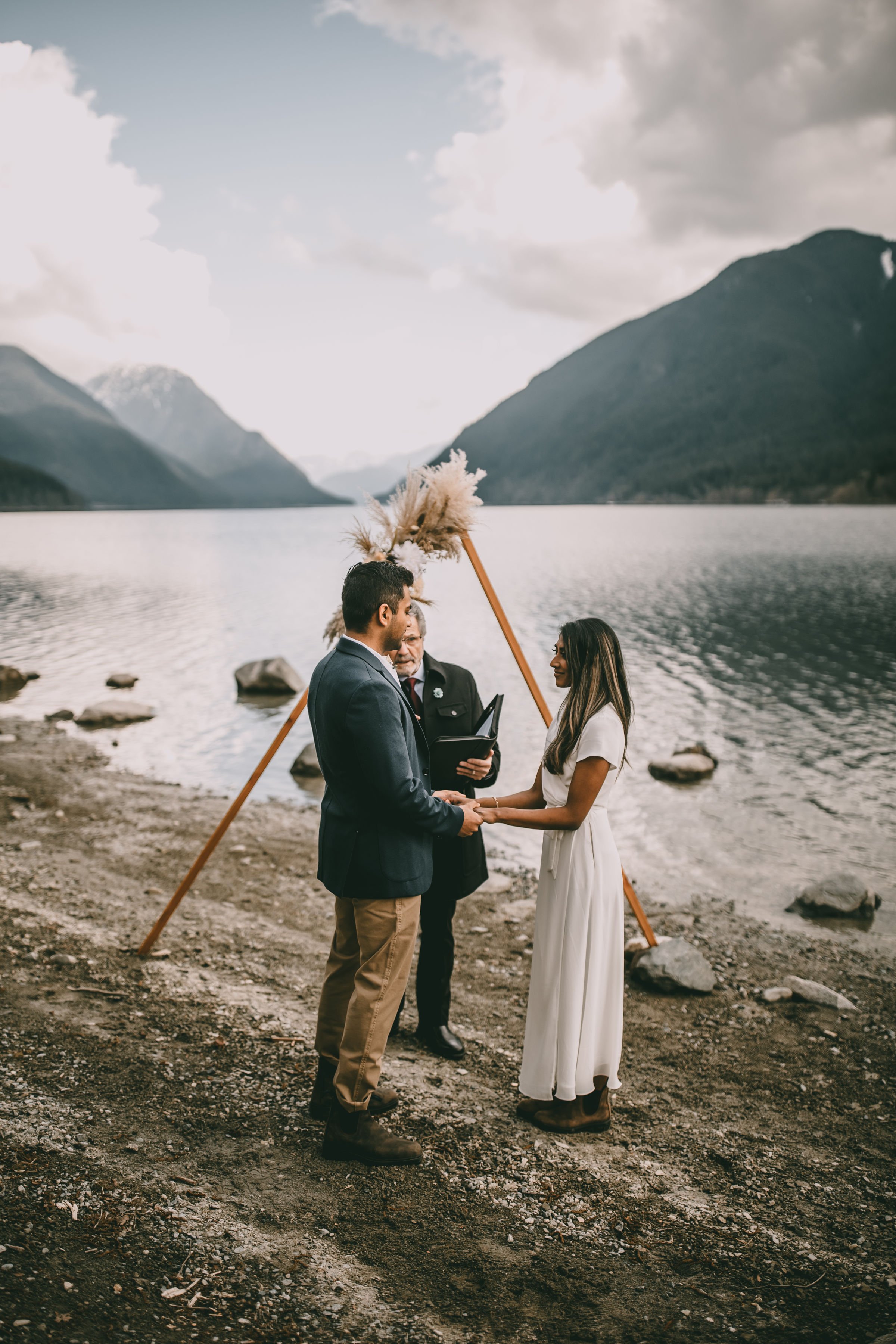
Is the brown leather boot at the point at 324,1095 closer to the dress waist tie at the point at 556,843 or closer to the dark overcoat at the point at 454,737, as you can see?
the dark overcoat at the point at 454,737

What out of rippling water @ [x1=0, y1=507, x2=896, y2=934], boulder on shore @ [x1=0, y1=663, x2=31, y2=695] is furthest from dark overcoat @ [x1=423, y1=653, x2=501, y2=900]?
boulder on shore @ [x1=0, y1=663, x2=31, y2=695]

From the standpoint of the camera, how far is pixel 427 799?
4027 millimetres

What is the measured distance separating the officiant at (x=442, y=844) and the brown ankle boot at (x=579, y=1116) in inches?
39.5

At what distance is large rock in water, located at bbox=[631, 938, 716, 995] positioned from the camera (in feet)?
23.3

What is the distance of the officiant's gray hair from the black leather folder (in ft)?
3.10

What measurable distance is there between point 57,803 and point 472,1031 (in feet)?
27.7

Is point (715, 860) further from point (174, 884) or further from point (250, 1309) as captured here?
point (250, 1309)

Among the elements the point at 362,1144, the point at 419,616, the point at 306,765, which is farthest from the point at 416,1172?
the point at 306,765

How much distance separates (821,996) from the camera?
281 inches

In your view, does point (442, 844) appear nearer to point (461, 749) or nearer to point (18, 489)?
point (461, 749)

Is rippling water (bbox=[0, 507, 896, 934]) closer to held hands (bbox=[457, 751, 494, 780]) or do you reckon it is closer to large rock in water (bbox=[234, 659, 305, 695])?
large rock in water (bbox=[234, 659, 305, 695])

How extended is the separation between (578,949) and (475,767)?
44.1 inches

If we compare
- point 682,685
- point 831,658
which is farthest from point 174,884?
point 831,658

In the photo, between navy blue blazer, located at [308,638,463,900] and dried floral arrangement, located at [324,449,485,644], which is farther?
dried floral arrangement, located at [324,449,485,644]
